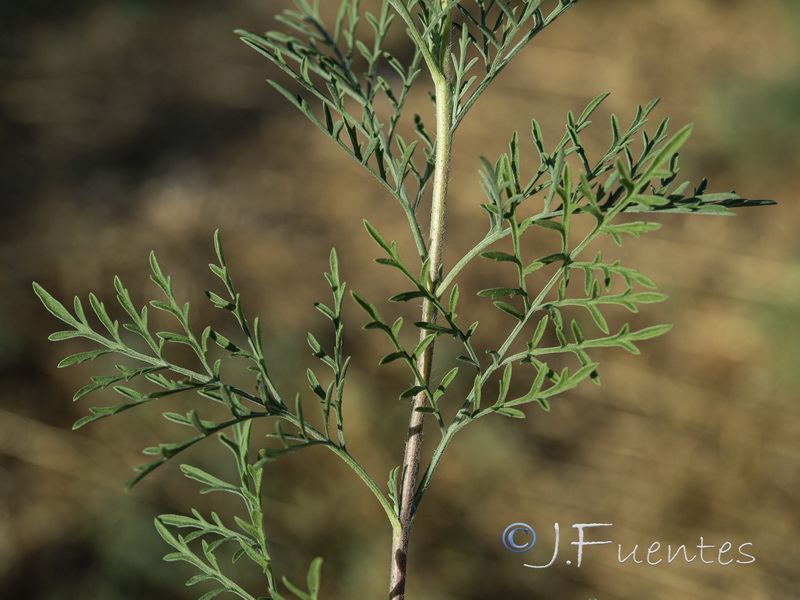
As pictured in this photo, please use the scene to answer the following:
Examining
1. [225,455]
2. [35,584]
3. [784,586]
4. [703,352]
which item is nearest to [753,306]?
[703,352]

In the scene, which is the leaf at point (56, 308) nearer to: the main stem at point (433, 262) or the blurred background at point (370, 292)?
the main stem at point (433, 262)

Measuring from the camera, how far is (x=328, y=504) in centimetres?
245

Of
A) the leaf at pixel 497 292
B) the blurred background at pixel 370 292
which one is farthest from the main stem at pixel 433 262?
the blurred background at pixel 370 292

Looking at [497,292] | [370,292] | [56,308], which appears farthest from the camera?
[370,292]

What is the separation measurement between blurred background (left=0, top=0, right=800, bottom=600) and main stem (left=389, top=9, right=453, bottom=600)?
1.73 metres

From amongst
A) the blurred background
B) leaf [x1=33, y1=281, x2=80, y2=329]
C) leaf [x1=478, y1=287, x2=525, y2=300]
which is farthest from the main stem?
the blurred background

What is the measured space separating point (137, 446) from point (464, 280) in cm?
141

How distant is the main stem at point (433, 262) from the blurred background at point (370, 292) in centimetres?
173

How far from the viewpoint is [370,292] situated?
3162mm

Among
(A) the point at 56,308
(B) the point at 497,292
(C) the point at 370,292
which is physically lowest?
(C) the point at 370,292

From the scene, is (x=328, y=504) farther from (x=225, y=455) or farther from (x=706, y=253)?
(x=706, y=253)

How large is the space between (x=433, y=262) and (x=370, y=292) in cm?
255

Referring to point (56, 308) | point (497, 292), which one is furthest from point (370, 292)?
point (497, 292)

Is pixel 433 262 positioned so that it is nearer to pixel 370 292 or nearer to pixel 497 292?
pixel 497 292
